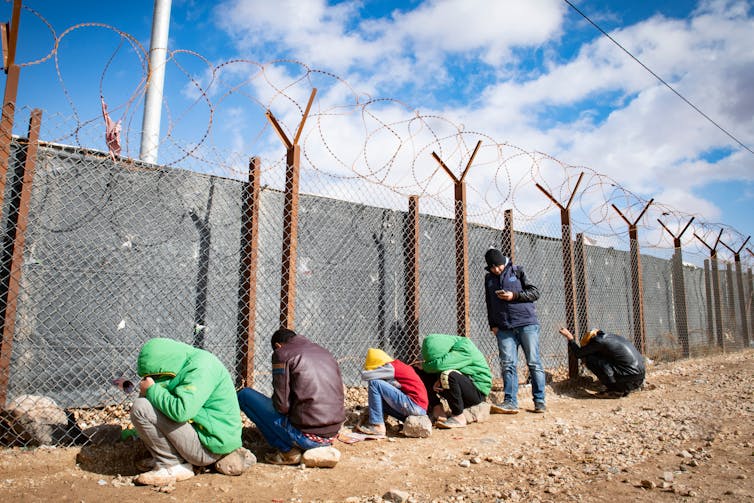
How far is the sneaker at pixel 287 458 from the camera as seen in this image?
3.23 m

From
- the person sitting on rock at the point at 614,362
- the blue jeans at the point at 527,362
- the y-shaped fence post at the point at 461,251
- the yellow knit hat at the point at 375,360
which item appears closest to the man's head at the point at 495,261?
the y-shaped fence post at the point at 461,251

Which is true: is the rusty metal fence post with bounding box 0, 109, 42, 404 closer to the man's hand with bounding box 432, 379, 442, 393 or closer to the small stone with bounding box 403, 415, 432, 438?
the small stone with bounding box 403, 415, 432, 438

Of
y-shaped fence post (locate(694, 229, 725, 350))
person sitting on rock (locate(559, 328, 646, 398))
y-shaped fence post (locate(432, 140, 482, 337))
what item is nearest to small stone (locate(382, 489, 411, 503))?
y-shaped fence post (locate(432, 140, 482, 337))

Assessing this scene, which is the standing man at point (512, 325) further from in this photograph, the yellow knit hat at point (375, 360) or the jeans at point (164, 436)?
the jeans at point (164, 436)

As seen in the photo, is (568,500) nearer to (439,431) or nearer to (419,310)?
(439,431)

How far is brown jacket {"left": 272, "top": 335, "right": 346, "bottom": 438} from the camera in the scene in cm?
320

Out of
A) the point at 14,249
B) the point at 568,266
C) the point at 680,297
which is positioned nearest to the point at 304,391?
the point at 14,249

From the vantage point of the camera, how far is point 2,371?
3119 millimetres

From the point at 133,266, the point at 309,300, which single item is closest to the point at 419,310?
the point at 309,300

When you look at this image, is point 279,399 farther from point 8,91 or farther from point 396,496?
point 8,91

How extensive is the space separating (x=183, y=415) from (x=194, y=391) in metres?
0.13

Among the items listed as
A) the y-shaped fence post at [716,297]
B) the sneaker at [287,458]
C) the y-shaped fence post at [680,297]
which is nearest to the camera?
the sneaker at [287,458]

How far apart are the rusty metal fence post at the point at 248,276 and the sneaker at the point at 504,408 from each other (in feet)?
7.07

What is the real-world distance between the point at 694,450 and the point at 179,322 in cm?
361
